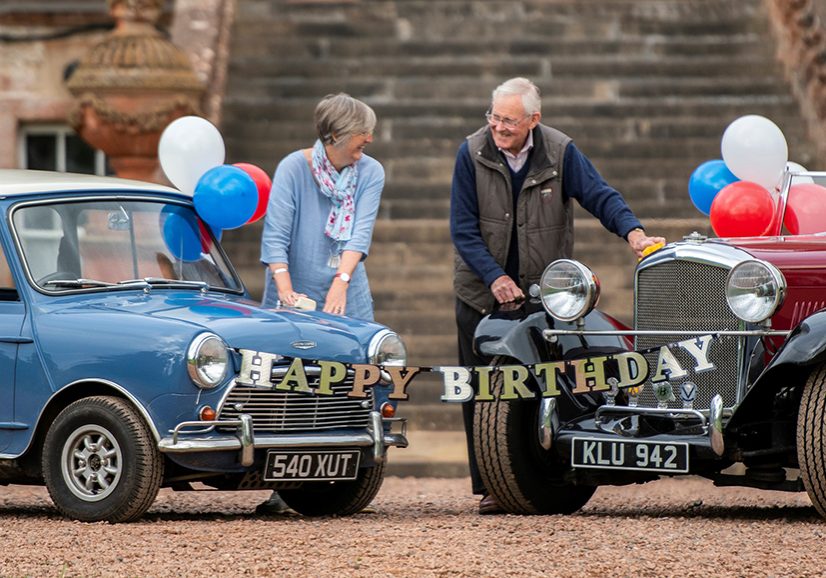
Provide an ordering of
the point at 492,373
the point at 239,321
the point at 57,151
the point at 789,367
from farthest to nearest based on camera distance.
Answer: the point at 57,151 → the point at 492,373 → the point at 239,321 → the point at 789,367

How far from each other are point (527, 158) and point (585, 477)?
160 cm

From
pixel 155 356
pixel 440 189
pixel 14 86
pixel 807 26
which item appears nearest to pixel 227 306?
pixel 155 356

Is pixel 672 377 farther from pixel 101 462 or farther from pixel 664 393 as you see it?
pixel 101 462

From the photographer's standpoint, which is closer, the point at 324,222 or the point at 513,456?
the point at 513,456

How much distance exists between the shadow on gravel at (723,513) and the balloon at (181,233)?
2.26m

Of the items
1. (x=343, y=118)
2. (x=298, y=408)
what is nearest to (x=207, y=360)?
(x=298, y=408)

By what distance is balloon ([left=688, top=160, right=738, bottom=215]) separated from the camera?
1011cm

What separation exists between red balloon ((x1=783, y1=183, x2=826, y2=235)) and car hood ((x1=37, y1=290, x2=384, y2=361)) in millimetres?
2136

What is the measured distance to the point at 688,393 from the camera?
320 inches

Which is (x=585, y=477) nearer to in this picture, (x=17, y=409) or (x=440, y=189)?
(x=17, y=409)

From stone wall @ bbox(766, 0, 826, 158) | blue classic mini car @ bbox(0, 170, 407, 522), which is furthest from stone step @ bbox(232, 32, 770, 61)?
blue classic mini car @ bbox(0, 170, 407, 522)

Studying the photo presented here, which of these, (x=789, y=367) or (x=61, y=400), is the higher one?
(x=789, y=367)

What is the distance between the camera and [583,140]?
55.4 feet

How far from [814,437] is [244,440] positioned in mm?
2332
